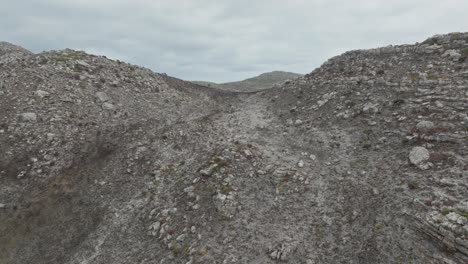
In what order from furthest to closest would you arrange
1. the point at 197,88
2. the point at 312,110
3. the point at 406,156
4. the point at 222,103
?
1. the point at 197,88
2. the point at 222,103
3. the point at 312,110
4. the point at 406,156

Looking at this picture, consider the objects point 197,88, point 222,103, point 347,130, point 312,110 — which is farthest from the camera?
point 197,88

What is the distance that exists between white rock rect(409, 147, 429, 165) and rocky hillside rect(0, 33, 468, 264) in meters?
0.07

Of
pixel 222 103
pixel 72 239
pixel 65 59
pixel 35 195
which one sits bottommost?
pixel 72 239

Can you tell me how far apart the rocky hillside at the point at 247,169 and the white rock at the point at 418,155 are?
0.24 ft

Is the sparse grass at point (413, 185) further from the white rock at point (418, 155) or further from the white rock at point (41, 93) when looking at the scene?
the white rock at point (41, 93)

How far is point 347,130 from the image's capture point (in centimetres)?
1981

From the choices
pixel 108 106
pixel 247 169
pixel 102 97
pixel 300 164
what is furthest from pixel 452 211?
pixel 102 97

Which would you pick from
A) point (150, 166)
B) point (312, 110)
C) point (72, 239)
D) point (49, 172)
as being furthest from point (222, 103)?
point (72, 239)

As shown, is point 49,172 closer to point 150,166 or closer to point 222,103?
point 150,166

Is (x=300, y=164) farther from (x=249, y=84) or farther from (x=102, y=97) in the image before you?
(x=249, y=84)

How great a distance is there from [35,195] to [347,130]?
67.9ft

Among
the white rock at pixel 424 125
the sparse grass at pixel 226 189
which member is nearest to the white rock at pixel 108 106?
the sparse grass at pixel 226 189

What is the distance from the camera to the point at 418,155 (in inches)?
581

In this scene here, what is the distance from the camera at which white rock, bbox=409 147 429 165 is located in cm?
1444
